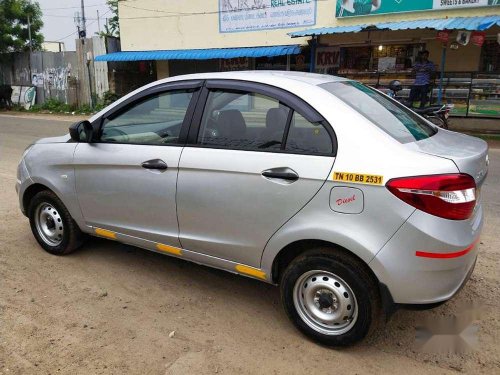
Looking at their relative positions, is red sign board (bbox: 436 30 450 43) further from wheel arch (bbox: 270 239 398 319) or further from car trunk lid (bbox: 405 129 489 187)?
wheel arch (bbox: 270 239 398 319)

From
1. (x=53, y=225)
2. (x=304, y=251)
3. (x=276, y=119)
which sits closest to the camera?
(x=304, y=251)

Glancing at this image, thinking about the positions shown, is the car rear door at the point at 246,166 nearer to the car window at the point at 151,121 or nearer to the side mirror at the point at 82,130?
the car window at the point at 151,121

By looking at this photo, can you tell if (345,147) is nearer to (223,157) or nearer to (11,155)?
(223,157)

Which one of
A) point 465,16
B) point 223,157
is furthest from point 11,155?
point 465,16

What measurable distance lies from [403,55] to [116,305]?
13517 mm

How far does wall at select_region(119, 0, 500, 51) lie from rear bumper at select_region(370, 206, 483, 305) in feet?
43.4

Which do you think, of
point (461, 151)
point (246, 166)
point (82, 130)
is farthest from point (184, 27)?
point (461, 151)

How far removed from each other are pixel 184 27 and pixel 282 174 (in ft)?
57.1

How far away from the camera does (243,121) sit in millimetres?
3186

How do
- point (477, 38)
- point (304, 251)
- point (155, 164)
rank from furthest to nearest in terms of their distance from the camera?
point (477, 38), point (155, 164), point (304, 251)

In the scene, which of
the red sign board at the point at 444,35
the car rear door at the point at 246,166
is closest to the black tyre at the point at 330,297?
the car rear door at the point at 246,166

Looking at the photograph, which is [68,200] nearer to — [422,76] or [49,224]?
[49,224]

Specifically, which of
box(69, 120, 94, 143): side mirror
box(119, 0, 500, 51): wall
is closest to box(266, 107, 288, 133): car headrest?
box(69, 120, 94, 143): side mirror

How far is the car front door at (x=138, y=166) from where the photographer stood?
334 cm
